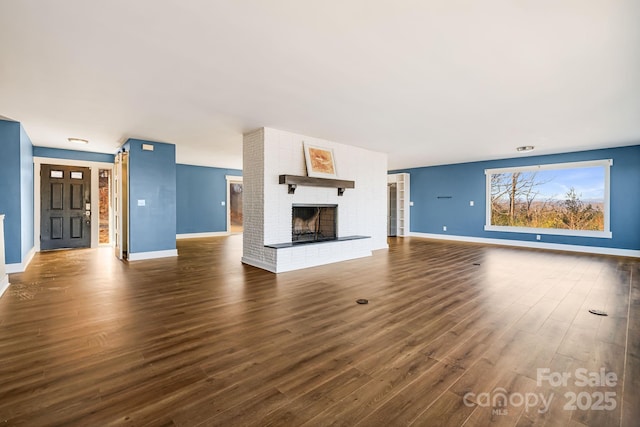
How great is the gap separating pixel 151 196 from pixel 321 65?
16.9 ft

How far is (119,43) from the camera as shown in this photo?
2506mm

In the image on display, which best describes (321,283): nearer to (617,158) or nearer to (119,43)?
(119,43)

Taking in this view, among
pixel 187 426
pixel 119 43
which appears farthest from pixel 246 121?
pixel 187 426

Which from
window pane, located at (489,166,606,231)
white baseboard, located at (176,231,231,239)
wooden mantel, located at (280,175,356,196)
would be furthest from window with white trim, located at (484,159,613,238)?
white baseboard, located at (176,231,231,239)

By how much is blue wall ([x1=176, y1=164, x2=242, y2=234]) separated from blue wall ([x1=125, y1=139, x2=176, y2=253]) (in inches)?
136

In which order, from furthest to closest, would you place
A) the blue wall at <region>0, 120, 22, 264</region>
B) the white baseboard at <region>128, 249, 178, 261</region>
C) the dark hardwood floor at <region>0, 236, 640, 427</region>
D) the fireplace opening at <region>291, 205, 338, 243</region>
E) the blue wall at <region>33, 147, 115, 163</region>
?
1. the blue wall at <region>33, 147, 115, 163</region>
2. the white baseboard at <region>128, 249, 178, 261</region>
3. the fireplace opening at <region>291, 205, 338, 243</region>
4. the blue wall at <region>0, 120, 22, 264</region>
5. the dark hardwood floor at <region>0, 236, 640, 427</region>

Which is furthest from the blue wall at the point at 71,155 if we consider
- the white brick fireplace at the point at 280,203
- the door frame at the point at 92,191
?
the white brick fireplace at the point at 280,203

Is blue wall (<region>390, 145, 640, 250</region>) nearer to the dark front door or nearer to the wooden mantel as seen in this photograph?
the wooden mantel

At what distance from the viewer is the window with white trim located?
7.12 meters

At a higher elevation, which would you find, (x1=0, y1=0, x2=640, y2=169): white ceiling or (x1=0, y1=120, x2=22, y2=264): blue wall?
(x1=0, y1=0, x2=640, y2=169): white ceiling

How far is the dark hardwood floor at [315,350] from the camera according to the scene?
1601mm

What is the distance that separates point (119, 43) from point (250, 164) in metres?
3.10

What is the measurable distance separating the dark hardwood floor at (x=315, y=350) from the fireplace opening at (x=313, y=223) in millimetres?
1613

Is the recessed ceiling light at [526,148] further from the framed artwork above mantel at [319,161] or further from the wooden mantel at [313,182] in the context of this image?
the framed artwork above mantel at [319,161]
